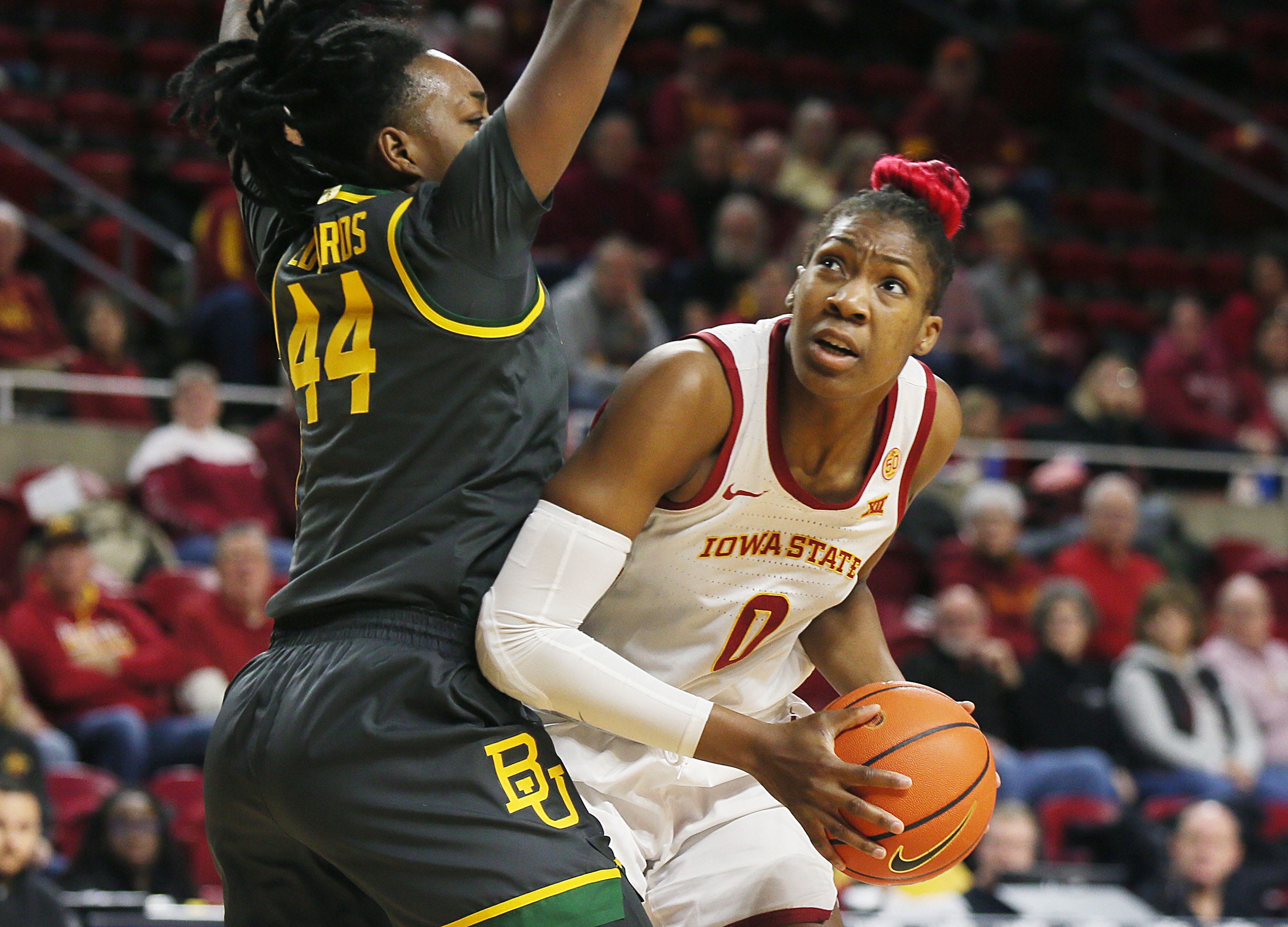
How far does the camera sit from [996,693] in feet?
21.3

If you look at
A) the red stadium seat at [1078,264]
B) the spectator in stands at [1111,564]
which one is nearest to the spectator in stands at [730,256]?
the spectator in stands at [1111,564]

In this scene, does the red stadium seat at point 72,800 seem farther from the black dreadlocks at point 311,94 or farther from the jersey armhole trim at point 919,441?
the jersey armhole trim at point 919,441

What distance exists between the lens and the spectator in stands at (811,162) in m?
9.59

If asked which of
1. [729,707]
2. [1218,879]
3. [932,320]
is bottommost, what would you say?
[1218,879]

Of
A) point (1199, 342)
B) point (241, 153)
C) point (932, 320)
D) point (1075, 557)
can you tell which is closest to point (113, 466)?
point (1075, 557)

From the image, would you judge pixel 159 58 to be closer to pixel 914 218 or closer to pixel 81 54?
pixel 81 54

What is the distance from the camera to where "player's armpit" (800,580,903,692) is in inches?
112

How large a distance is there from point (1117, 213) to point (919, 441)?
9.41 m

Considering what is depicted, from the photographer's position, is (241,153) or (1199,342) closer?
(241,153)

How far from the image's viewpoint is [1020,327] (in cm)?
930

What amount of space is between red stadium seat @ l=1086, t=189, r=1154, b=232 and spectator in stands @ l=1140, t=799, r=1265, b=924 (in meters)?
6.40

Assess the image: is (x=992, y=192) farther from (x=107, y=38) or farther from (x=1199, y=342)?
Answer: (x=107, y=38)

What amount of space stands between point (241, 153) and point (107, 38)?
7612 millimetres

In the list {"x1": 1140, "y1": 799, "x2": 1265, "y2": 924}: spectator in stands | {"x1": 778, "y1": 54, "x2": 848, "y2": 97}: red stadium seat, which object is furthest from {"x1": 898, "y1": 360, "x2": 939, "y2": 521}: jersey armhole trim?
{"x1": 778, "y1": 54, "x2": 848, "y2": 97}: red stadium seat
